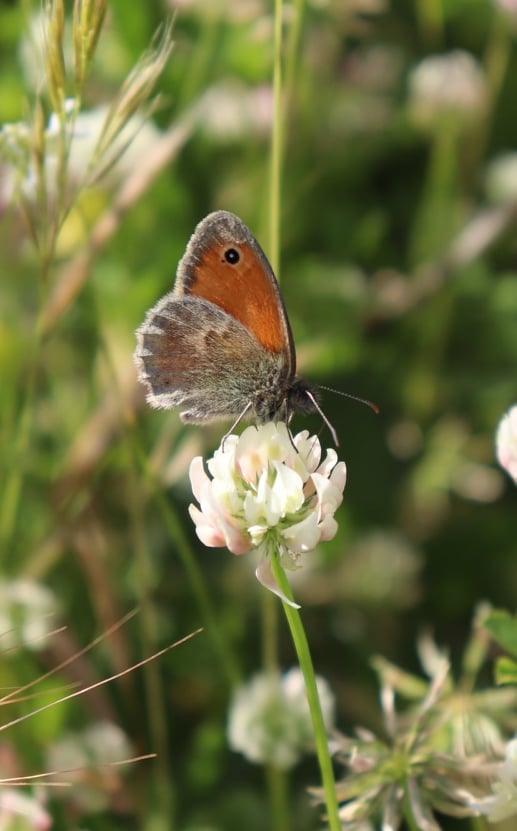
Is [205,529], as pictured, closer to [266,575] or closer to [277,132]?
[266,575]

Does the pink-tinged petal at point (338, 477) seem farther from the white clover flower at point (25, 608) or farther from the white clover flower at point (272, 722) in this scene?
the white clover flower at point (25, 608)

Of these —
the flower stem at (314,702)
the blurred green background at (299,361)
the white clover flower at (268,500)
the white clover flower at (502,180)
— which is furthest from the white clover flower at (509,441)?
the white clover flower at (502,180)

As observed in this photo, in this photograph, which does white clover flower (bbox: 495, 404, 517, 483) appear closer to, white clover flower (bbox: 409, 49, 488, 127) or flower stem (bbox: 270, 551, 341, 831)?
flower stem (bbox: 270, 551, 341, 831)

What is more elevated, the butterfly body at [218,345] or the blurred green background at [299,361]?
the butterfly body at [218,345]

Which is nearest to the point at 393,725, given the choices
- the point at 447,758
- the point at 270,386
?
the point at 447,758

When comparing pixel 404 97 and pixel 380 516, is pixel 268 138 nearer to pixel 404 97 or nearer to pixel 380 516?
pixel 404 97

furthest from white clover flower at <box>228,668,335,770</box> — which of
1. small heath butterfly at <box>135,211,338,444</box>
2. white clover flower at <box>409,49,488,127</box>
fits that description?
white clover flower at <box>409,49,488,127</box>
